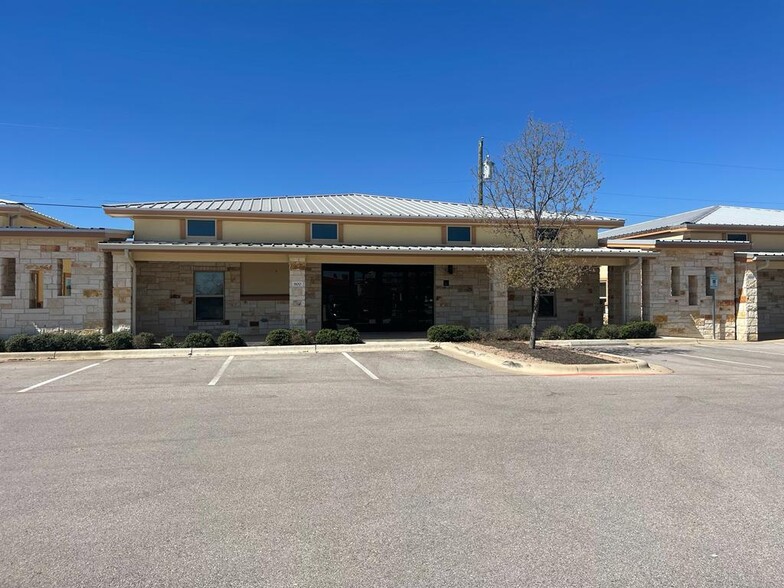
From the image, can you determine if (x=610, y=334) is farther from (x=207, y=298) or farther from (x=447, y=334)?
(x=207, y=298)

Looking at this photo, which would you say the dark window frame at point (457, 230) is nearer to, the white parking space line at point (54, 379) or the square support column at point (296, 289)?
the square support column at point (296, 289)

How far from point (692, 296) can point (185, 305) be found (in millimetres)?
19008

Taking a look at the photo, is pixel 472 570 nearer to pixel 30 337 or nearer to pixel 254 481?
pixel 254 481

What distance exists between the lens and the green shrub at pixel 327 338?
1733cm

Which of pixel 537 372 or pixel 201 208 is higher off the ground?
pixel 201 208

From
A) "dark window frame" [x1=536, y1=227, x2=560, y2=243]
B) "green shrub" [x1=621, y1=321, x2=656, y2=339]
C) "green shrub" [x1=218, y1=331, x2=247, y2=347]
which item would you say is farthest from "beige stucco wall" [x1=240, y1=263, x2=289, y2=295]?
"green shrub" [x1=621, y1=321, x2=656, y2=339]

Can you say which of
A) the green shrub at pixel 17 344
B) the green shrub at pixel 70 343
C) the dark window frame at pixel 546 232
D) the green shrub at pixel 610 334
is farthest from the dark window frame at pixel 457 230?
the green shrub at pixel 17 344

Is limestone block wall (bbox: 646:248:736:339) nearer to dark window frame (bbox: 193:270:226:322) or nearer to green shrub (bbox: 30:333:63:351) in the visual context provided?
dark window frame (bbox: 193:270:226:322)

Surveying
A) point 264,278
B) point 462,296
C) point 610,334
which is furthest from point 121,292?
point 610,334

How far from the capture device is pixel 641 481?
4.97 m

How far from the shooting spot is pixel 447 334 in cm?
1792

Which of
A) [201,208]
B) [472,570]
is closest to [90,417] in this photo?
[472,570]

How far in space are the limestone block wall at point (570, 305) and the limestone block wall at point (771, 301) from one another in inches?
322

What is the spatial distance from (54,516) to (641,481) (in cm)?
491
